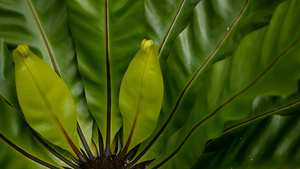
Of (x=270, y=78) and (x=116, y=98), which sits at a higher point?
(x=116, y=98)

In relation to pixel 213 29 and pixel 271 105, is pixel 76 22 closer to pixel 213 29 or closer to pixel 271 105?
pixel 213 29

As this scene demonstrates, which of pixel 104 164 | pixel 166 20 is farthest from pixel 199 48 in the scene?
pixel 104 164

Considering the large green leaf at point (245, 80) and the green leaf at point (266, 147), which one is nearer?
the large green leaf at point (245, 80)

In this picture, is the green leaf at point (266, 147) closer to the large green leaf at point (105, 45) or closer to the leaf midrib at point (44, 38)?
the large green leaf at point (105, 45)

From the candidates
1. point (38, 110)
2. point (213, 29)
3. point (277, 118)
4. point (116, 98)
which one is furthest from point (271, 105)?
point (38, 110)

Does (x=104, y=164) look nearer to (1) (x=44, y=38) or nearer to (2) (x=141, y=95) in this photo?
(2) (x=141, y=95)

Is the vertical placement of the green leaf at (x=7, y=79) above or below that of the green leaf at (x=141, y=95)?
above

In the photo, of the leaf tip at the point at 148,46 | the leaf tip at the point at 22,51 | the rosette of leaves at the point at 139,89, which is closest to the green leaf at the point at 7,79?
the rosette of leaves at the point at 139,89
